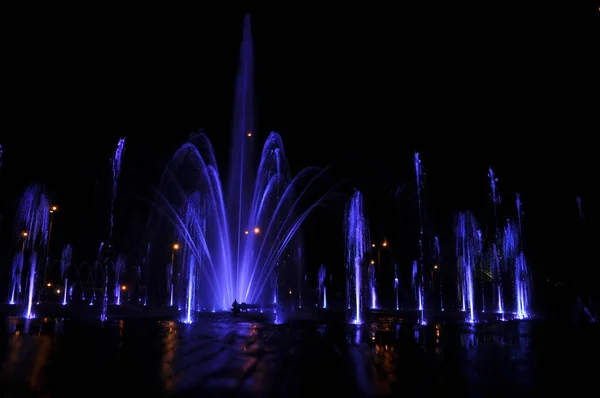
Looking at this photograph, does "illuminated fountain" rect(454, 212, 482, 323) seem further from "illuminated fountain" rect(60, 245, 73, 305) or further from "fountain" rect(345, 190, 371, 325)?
"illuminated fountain" rect(60, 245, 73, 305)

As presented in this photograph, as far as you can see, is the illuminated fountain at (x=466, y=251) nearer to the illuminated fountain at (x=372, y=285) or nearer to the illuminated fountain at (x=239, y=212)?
the illuminated fountain at (x=372, y=285)

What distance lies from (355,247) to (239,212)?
17431 millimetres

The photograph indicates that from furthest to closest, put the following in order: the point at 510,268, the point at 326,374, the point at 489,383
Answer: the point at 510,268, the point at 326,374, the point at 489,383

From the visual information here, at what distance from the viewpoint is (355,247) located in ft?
151

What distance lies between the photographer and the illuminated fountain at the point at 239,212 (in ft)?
101

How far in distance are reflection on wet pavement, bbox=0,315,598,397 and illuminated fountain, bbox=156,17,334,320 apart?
1341cm

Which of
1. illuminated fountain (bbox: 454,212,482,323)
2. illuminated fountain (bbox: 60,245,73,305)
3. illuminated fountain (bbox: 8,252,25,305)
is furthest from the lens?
illuminated fountain (bbox: 60,245,73,305)

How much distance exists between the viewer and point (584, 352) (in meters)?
13.0

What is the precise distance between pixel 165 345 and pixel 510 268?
40.7 metres

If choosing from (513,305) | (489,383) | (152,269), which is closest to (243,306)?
(489,383)

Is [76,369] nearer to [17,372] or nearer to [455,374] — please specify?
[17,372]

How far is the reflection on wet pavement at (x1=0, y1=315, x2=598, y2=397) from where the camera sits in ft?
25.8

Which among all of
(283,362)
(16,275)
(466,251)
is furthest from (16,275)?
(283,362)

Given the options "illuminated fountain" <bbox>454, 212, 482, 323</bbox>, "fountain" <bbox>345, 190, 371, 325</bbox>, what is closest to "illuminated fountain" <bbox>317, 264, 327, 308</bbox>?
"fountain" <bbox>345, 190, 371, 325</bbox>
